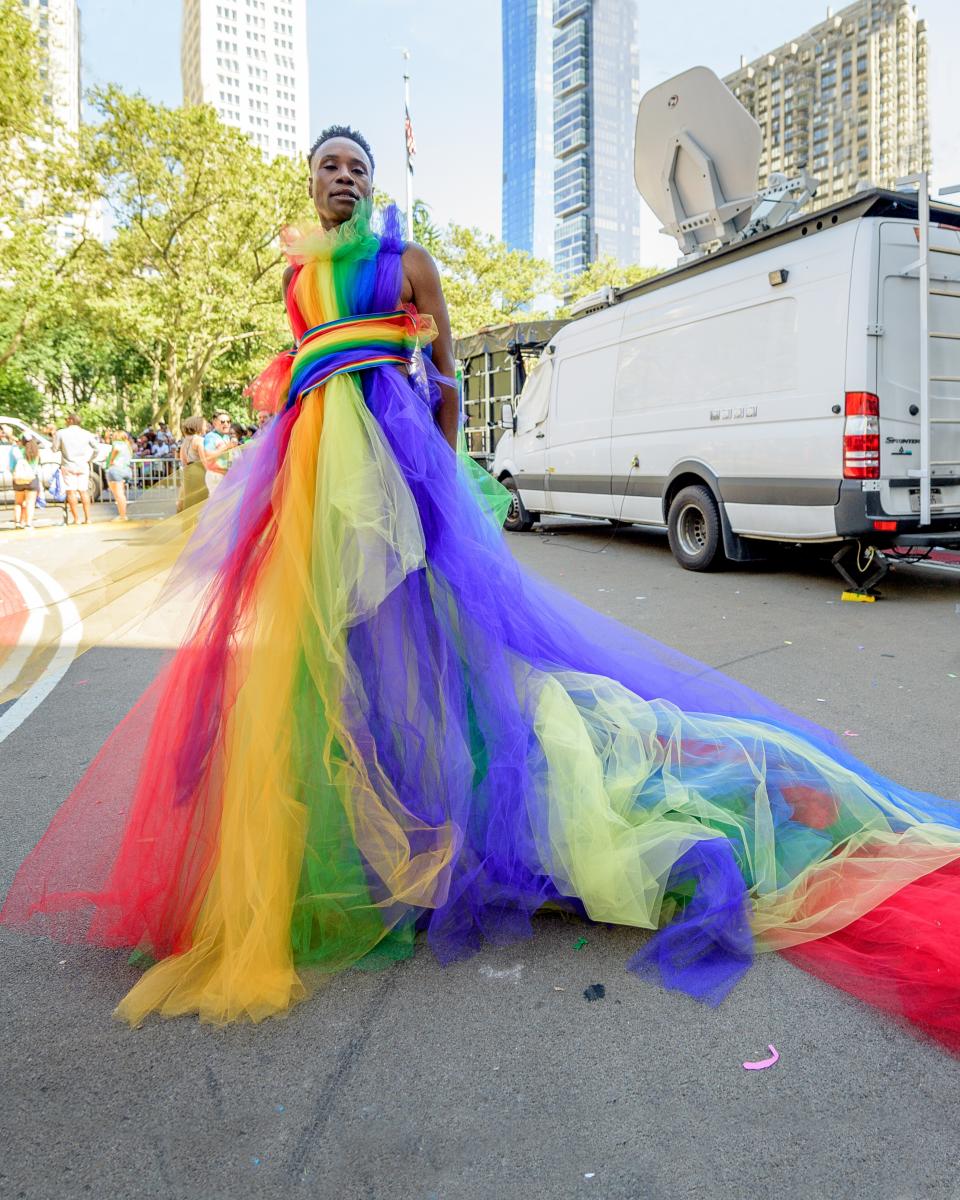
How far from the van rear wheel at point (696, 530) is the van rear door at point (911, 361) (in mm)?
A: 2001

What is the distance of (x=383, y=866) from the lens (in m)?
2.28

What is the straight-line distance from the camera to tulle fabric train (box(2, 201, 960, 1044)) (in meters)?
2.23

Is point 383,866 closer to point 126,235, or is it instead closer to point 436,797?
point 436,797

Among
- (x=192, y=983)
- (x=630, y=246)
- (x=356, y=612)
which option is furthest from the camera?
(x=630, y=246)

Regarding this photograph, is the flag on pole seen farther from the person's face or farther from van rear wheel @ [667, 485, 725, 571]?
the person's face

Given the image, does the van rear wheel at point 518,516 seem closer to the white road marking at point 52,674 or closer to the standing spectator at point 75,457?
the white road marking at point 52,674

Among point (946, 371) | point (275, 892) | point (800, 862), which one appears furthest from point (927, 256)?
point (275, 892)

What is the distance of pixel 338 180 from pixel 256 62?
18948 centimetres

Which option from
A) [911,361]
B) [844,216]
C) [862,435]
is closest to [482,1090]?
[862,435]

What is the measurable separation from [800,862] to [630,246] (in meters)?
164

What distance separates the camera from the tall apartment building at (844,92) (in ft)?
339

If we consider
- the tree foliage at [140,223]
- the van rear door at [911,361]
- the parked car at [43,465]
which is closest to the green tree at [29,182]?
the tree foliage at [140,223]

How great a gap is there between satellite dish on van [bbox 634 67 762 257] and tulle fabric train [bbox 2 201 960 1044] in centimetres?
826

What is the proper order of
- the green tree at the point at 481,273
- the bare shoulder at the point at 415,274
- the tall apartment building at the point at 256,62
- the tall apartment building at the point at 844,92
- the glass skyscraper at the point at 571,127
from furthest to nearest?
the tall apartment building at the point at 256,62
the glass skyscraper at the point at 571,127
the tall apartment building at the point at 844,92
the green tree at the point at 481,273
the bare shoulder at the point at 415,274
